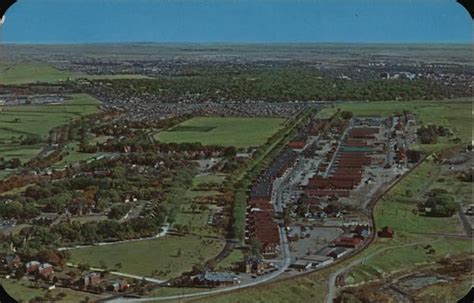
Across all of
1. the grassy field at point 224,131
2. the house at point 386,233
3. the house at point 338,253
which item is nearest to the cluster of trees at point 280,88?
the grassy field at point 224,131

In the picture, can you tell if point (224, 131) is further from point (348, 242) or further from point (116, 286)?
point (116, 286)

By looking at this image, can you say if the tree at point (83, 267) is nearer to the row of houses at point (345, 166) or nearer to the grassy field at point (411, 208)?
the row of houses at point (345, 166)

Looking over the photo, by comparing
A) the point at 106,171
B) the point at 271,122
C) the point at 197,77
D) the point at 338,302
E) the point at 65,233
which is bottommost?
the point at 338,302

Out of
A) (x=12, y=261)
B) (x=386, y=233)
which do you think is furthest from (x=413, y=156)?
(x=12, y=261)

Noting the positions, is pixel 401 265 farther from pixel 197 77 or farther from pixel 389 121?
pixel 197 77

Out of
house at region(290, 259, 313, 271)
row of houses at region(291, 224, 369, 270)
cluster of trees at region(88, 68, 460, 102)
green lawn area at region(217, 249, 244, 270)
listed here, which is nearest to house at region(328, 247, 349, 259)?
row of houses at region(291, 224, 369, 270)

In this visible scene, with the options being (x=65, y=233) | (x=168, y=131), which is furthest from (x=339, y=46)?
(x=65, y=233)
